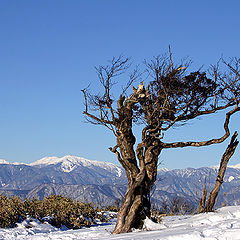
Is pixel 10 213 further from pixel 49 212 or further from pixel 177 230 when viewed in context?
pixel 177 230

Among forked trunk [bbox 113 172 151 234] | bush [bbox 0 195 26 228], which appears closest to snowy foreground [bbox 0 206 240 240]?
forked trunk [bbox 113 172 151 234]

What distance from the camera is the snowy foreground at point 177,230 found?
662 centimetres

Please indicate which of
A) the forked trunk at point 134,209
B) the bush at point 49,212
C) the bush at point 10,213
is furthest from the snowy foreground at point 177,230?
the bush at point 49,212

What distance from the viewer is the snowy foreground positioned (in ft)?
21.7

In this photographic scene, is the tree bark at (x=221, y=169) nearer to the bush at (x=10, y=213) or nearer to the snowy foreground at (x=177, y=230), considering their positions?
the snowy foreground at (x=177, y=230)

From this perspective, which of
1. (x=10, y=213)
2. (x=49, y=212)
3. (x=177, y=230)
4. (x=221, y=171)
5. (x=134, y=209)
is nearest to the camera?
(x=177, y=230)

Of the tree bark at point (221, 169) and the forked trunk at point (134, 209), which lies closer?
the forked trunk at point (134, 209)

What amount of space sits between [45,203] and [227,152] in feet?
32.9

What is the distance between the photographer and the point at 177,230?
8.08 m

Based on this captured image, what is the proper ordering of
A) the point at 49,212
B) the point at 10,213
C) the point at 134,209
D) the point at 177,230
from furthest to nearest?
the point at 49,212
the point at 10,213
the point at 134,209
the point at 177,230

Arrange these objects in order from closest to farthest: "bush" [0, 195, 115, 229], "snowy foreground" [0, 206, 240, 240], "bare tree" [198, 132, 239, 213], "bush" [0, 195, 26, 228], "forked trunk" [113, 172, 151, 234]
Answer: "snowy foreground" [0, 206, 240, 240] → "forked trunk" [113, 172, 151, 234] → "bare tree" [198, 132, 239, 213] → "bush" [0, 195, 26, 228] → "bush" [0, 195, 115, 229]

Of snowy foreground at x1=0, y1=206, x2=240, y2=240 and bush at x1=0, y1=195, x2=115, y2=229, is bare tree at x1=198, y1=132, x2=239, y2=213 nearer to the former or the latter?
snowy foreground at x1=0, y1=206, x2=240, y2=240

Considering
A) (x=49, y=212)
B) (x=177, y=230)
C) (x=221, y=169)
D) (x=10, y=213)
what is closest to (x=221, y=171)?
(x=221, y=169)

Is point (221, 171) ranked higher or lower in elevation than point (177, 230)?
higher
